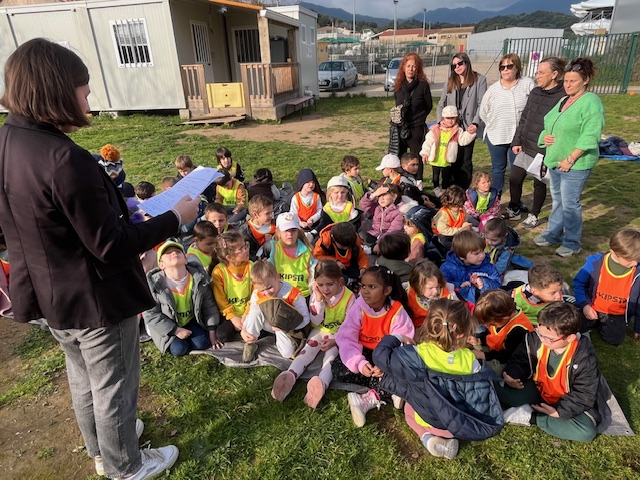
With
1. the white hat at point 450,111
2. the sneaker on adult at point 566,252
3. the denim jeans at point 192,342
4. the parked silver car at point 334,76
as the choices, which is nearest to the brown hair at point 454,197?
the sneaker on adult at point 566,252

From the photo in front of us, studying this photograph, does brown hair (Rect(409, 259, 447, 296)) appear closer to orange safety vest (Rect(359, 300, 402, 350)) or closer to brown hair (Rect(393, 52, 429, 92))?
orange safety vest (Rect(359, 300, 402, 350))

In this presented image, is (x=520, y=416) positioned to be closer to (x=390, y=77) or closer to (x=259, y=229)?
(x=259, y=229)

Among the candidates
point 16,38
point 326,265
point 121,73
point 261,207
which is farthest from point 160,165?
point 16,38

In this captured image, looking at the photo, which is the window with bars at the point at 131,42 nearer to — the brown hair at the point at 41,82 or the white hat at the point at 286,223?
the white hat at the point at 286,223

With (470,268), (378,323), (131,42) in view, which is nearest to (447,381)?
(378,323)

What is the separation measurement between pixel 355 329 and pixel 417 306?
0.66 meters

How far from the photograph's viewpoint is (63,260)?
168 cm

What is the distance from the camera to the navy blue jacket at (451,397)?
226 cm

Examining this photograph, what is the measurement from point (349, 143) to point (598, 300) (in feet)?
27.4

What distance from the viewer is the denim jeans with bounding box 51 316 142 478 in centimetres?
189

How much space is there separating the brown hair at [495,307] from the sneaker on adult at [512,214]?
314 centimetres

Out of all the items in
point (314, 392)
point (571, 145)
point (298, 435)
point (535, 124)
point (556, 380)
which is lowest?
point (298, 435)

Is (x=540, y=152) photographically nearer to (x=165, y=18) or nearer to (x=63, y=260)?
(x=63, y=260)

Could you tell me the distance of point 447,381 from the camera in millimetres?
2318
